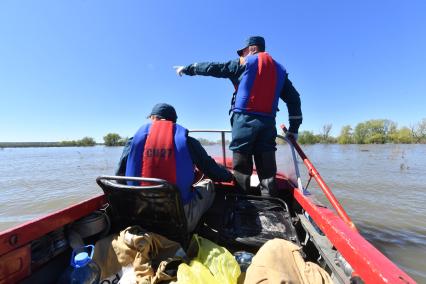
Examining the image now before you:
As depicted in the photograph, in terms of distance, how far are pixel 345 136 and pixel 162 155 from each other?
68458mm

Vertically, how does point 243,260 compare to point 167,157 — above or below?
below

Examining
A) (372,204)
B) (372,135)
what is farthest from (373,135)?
(372,204)

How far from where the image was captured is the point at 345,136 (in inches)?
2457

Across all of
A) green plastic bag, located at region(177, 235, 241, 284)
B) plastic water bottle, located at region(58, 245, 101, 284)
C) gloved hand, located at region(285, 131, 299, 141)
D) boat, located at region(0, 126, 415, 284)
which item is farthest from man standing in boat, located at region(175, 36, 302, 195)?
plastic water bottle, located at region(58, 245, 101, 284)

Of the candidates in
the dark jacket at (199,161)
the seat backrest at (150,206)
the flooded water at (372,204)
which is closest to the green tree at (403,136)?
the flooded water at (372,204)

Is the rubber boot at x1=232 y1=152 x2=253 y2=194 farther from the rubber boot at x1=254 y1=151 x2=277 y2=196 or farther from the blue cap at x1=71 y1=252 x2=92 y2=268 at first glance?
the blue cap at x1=71 y1=252 x2=92 y2=268

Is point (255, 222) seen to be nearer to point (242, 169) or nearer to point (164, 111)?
point (242, 169)

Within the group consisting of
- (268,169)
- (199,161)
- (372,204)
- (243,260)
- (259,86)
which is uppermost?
(259,86)

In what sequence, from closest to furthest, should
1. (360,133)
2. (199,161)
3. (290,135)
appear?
(199,161) < (290,135) < (360,133)

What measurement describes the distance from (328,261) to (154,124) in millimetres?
1599

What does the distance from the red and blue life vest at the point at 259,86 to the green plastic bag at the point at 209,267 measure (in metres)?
1.48

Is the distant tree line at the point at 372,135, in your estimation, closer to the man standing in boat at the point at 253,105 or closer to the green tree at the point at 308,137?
the green tree at the point at 308,137

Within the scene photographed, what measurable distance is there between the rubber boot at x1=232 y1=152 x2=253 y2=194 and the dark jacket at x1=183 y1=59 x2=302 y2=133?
2.16 feet

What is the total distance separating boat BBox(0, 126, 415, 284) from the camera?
1.26 metres
